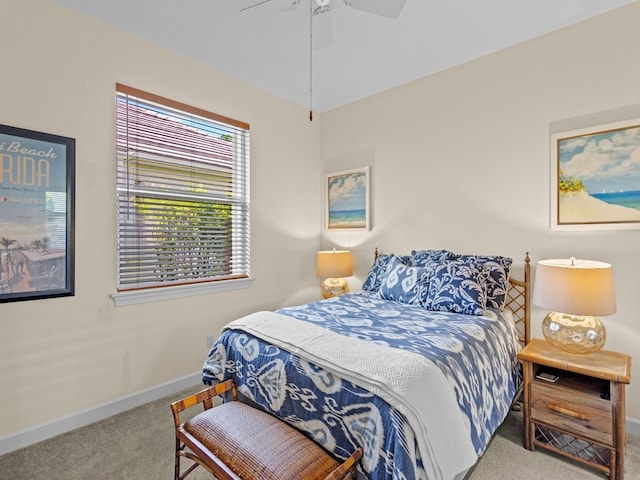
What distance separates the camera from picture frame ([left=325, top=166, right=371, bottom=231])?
3.58 meters

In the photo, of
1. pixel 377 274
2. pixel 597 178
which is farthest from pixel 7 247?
pixel 597 178

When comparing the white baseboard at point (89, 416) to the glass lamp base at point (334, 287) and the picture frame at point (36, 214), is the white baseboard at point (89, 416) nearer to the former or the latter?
the picture frame at point (36, 214)

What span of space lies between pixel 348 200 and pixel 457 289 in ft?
5.77

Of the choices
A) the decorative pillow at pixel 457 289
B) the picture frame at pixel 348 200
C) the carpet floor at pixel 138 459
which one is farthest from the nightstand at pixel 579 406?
the picture frame at pixel 348 200

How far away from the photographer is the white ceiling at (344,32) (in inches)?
85.0

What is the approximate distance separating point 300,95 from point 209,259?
2.00 m

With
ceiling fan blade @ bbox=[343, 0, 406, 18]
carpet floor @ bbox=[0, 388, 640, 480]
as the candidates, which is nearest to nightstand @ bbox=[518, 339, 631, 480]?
carpet floor @ bbox=[0, 388, 640, 480]

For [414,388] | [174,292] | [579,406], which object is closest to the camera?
[414,388]

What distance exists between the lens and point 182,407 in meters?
1.56

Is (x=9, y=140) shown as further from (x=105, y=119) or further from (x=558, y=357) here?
(x=558, y=357)

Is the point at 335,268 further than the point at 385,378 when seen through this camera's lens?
Yes

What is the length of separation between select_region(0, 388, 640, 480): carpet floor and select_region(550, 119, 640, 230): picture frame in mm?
1438

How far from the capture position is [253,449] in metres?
1.31

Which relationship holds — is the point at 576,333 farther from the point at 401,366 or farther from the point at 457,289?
the point at 401,366
